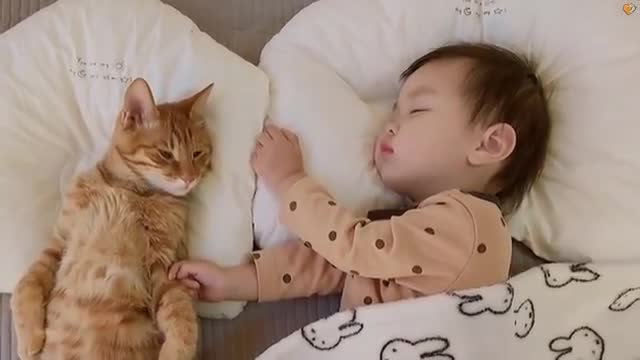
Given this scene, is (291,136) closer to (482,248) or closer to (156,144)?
(156,144)

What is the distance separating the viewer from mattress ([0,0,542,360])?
1331mm

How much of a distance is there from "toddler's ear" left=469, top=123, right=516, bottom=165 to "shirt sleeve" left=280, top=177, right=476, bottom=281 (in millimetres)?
108

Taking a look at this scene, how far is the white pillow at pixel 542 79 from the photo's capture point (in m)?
1.40

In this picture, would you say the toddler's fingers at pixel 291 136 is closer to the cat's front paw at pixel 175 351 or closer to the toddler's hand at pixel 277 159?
the toddler's hand at pixel 277 159

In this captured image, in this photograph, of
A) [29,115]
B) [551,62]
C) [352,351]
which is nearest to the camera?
[352,351]

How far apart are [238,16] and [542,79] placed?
1.57 ft

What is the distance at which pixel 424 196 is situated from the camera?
1.40 metres

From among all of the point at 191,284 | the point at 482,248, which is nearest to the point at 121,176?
the point at 191,284

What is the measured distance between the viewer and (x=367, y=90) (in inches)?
58.7

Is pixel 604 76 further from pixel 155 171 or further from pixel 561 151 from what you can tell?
pixel 155 171

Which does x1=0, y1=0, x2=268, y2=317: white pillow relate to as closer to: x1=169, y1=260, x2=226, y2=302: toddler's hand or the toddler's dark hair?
x1=169, y1=260, x2=226, y2=302: toddler's hand

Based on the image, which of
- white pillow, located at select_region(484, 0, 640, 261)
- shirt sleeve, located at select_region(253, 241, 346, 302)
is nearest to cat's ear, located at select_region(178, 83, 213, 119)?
shirt sleeve, located at select_region(253, 241, 346, 302)

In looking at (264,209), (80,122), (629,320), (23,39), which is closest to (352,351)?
(264,209)

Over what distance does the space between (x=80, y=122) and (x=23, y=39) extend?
143 millimetres
